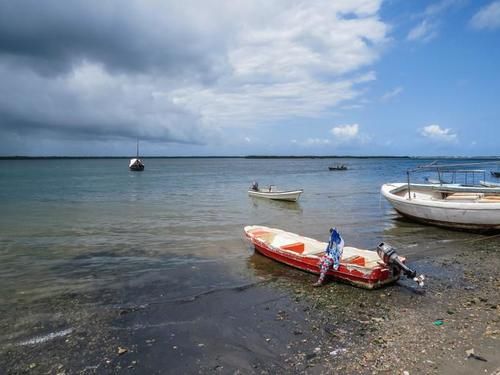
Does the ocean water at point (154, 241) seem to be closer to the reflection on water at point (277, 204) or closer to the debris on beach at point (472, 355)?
the reflection on water at point (277, 204)

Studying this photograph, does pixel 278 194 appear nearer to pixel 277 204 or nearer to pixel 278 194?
pixel 278 194

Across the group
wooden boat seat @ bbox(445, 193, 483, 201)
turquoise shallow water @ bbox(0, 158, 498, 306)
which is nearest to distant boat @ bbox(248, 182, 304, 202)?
turquoise shallow water @ bbox(0, 158, 498, 306)

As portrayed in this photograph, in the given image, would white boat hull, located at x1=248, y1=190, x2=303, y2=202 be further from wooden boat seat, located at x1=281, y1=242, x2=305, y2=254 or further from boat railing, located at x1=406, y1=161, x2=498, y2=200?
wooden boat seat, located at x1=281, y1=242, x2=305, y2=254

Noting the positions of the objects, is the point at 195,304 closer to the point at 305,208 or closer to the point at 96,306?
the point at 96,306

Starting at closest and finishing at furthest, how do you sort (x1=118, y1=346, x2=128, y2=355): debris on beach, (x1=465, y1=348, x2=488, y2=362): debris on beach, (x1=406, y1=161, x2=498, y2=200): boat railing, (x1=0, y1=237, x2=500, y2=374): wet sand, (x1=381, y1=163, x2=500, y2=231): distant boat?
(x1=465, y1=348, x2=488, y2=362): debris on beach → (x1=0, y1=237, x2=500, y2=374): wet sand → (x1=118, y1=346, x2=128, y2=355): debris on beach → (x1=381, y1=163, x2=500, y2=231): distant boat → (x1=406, y1=161, x2=498, y2=200): boat railing

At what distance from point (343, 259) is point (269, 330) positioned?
4.45 metres

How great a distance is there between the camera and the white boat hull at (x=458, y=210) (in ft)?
58.1

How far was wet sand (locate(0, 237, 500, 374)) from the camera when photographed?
22.6 feet

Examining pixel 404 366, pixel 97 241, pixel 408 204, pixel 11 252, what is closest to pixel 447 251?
pixel 408 204

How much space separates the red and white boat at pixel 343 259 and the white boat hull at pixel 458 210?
844 cm

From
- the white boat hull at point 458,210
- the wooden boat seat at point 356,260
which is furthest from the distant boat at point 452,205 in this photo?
the wooden boat seat at point 356,260

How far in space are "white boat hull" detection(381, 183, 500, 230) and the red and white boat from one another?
8.44 meters

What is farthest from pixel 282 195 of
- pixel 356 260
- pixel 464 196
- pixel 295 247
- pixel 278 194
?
pixel 356 260

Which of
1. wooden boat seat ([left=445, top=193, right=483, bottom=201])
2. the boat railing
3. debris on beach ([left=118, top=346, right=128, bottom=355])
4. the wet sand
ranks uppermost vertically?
the boat railing
